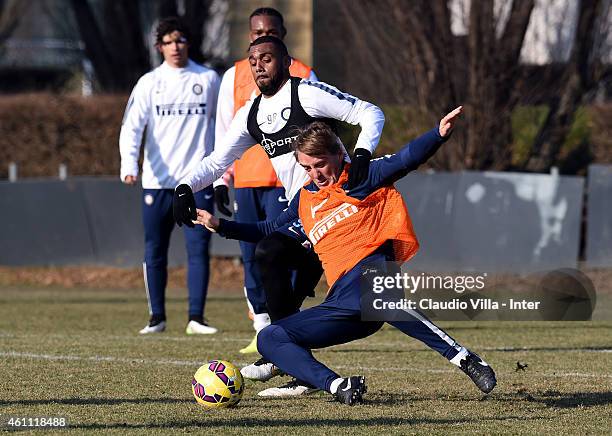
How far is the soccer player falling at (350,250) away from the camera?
655 cm

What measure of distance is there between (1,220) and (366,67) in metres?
5.34

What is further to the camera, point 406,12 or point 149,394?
point 406,12

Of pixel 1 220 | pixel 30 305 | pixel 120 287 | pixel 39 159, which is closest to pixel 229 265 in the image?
pixel 120 287

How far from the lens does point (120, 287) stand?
16609 millimetres

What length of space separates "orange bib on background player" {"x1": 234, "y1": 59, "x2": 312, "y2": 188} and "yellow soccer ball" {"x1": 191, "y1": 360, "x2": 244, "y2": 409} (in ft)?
8.45

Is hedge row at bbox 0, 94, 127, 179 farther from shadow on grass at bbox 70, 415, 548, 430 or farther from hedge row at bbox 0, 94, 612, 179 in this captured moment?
shadow on grass at bbox 70, 415, 548, 430

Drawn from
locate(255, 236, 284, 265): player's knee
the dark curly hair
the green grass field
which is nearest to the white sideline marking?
the green grass field

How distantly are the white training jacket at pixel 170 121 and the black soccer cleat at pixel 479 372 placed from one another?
4515mm

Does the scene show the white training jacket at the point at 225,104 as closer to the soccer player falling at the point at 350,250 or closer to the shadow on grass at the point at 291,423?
the soccer player falling at the point at 350,250

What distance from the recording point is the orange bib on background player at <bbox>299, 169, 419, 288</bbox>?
261 inches

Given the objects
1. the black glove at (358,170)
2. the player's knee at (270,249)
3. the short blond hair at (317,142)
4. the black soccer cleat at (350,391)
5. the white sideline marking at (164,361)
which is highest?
the short blond hair at (317,142)

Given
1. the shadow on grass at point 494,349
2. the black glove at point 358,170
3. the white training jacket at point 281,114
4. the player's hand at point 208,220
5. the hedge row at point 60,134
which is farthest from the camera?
the hedge row at point 60,134

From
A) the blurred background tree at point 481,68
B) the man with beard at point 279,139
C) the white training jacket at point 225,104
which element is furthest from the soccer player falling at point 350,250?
the blurred background tree at point 481,68

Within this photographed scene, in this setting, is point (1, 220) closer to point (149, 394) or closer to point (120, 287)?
point (120, 287)
